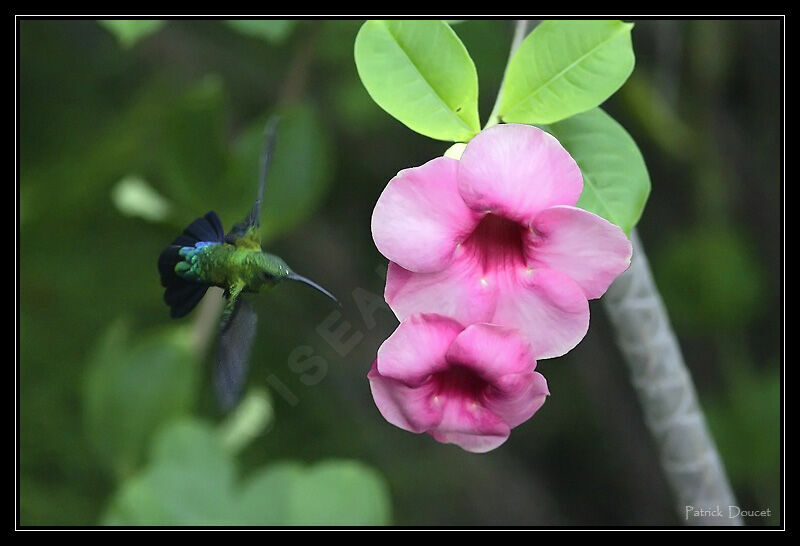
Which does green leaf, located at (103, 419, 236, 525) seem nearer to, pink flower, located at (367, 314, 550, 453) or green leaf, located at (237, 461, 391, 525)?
green leaf, located at (237, 461, 391, 525)

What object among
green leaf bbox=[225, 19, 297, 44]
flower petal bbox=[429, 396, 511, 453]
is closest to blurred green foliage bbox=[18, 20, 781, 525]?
green leaf bbox=[225, 19, 297, 44]

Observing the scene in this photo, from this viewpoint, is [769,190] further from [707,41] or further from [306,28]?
[306,28]

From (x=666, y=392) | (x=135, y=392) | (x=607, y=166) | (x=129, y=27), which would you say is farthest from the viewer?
(x=135, y=392)

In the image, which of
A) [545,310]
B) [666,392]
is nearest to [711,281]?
[666,392]

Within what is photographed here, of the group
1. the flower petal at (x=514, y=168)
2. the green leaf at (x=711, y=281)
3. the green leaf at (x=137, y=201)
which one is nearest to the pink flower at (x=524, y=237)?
the flower petal at (x=514, y=168)

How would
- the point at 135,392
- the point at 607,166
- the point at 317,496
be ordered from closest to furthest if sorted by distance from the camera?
the point at 607,166 → the point at 317,496 → the point at 135,392

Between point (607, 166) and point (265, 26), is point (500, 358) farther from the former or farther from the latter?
point (265, 26)

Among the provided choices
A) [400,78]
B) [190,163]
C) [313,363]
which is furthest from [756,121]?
[400,78]

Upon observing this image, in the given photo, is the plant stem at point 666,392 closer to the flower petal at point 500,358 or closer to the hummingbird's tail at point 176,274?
the flower petal at point 500,358
